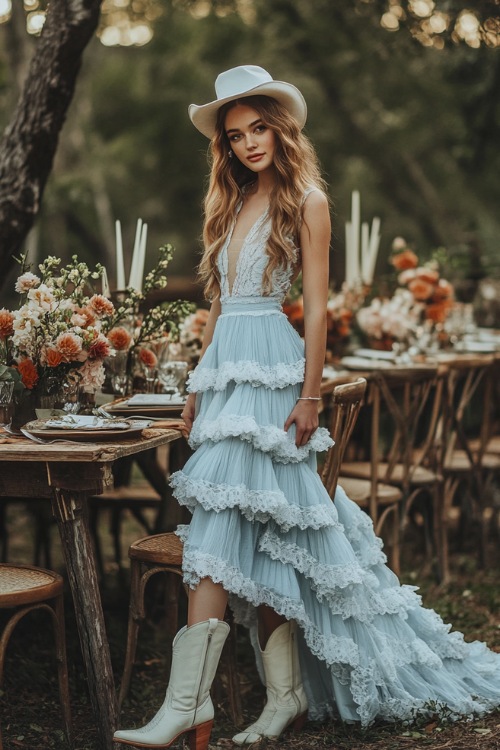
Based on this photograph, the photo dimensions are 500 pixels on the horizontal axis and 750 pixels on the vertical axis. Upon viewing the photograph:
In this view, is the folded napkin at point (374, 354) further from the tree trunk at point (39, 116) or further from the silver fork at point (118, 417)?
the silver fork at point (118, 417)

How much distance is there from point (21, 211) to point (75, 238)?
13.3 m

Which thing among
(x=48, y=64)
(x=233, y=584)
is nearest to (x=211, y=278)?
(x=233, y=584)

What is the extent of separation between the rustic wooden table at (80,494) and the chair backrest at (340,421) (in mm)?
722

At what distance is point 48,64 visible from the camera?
494 centimetres

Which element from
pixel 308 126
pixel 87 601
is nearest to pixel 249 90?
pixel 87 601

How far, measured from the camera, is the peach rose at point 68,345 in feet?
11.1

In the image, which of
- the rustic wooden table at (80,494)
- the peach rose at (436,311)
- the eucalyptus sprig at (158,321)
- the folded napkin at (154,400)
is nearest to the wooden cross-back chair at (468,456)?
the peach rose at (436,311)

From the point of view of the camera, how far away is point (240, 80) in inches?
135

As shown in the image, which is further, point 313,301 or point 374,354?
point 374,354

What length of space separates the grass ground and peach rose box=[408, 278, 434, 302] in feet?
5.54

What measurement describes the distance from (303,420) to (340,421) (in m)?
0.34

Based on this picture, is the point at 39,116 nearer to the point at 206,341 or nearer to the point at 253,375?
the point at 206,341

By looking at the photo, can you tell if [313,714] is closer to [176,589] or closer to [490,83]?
[176,589]

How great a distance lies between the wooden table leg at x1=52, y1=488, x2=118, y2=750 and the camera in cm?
307
